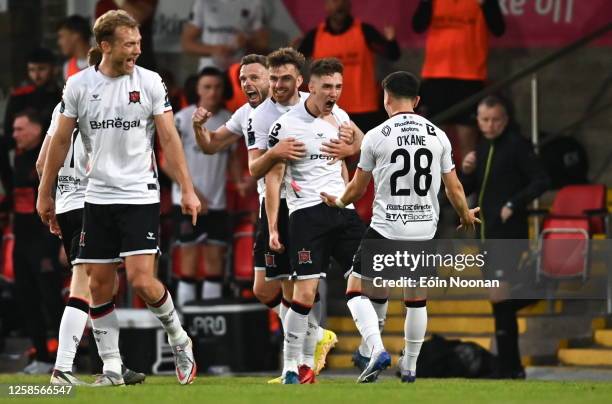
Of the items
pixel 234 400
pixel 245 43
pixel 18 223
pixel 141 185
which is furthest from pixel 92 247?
pixel 245 43

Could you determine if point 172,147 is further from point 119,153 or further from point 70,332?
point 70,332

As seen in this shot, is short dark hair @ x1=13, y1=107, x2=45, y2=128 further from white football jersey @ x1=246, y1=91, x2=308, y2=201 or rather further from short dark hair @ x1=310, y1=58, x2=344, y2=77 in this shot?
short dark hair @ x1=310, y1=58, x2=344, y2=77

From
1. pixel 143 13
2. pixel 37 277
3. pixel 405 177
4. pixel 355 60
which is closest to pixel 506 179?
pixel 355 60

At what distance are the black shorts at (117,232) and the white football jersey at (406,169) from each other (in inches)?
62.8

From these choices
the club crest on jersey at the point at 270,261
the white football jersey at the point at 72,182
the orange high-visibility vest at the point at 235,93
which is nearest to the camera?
the white football jersey at the point at 72,182

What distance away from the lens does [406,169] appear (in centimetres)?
1242

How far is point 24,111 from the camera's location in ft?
58.2

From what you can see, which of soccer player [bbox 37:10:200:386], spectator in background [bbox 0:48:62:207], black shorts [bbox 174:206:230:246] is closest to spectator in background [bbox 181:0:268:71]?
spectator in background [bbox 0:48:62:207]

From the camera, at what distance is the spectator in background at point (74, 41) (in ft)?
60.2

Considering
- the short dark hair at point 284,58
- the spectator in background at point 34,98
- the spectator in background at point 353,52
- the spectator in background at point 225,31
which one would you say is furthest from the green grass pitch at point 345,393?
the spectator in background at point 225,31

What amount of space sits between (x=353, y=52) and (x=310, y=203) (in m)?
4.89

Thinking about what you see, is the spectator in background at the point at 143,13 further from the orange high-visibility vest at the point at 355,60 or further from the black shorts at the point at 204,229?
the orange high-visibility vest at the point at 355,60

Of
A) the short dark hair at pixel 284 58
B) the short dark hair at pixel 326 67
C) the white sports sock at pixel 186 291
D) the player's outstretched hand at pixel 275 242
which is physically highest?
the short dark hair at pixel 284 58

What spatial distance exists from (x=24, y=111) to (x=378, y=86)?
3.59 meters
